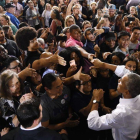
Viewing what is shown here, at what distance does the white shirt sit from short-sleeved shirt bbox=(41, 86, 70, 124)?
36cm

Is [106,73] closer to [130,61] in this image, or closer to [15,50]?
[130,61]

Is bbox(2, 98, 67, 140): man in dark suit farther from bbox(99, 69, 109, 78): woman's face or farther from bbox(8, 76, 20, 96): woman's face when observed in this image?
bbox(99, 69, 109, 78): woman's face

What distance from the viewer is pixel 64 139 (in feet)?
4.67

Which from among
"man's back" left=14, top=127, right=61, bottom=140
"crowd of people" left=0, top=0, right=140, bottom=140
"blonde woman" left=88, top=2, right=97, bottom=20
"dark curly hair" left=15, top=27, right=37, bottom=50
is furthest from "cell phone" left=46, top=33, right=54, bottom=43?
"blonde woman" left=88, top=2, right=97, bottom=20

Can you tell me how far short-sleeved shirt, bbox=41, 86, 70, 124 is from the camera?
1.67 metres

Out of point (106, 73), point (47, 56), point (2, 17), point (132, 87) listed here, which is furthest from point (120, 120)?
point (2, 17)

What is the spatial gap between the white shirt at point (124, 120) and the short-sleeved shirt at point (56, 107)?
1.19 ft

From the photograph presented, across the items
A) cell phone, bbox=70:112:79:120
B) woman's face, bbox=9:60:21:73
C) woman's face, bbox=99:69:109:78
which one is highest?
woman's face, bbox=9:60:21:73

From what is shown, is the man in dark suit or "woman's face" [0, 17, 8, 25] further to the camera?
"woman's face" [0, 17, 8, 25]

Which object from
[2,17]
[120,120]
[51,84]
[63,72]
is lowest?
[63,72]

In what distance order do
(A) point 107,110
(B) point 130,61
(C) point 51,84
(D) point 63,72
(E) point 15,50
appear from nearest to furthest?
(C) point 51,84 → (A) point 107,110 → (B) point 130,61 → (D) point 63,72 → (E) point 15,50

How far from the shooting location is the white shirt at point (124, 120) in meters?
1.43

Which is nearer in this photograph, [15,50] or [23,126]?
[23,126]

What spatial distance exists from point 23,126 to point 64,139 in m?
0.40
